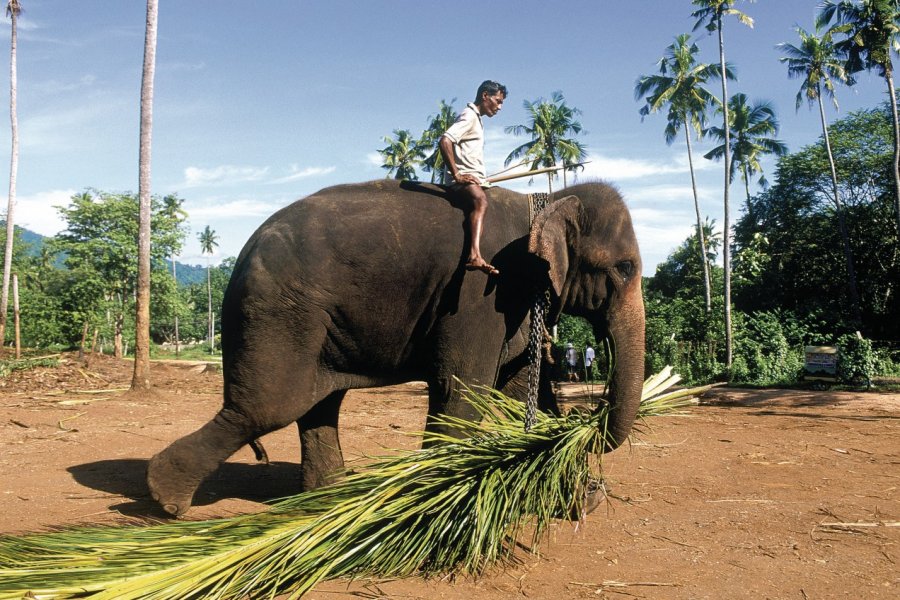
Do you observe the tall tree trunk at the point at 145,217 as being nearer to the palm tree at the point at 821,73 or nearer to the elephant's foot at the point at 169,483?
the elephant's foot at the point at 169,483

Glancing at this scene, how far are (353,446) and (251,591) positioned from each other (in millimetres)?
4857

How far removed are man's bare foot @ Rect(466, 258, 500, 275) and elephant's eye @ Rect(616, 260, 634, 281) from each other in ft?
3.18

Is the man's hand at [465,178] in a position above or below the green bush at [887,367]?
above

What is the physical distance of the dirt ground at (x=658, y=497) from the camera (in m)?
3.31

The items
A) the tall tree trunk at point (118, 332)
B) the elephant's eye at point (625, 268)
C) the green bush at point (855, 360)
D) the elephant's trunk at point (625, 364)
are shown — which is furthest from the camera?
the tall tree trunk at point (118, 332)

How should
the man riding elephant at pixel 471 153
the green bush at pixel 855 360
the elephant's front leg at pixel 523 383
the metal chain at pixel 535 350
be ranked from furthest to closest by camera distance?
the green bush at pixel 855 360
the elephant's front leg at pixel 523 383
the man riding elephant at pixel 471 153
the metal chain at pixel 535 350

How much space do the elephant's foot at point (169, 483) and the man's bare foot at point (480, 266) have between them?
7.73 feet

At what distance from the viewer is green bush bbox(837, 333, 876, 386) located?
52.7ft

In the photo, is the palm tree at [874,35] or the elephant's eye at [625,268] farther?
the palm tree at [874,35]

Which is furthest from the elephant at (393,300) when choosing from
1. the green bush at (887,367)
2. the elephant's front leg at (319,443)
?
the green bush at (887,367)

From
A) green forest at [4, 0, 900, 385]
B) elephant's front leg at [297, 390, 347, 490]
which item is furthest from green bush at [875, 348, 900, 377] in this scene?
elephant's front leg at [297, 390, 347, 490]

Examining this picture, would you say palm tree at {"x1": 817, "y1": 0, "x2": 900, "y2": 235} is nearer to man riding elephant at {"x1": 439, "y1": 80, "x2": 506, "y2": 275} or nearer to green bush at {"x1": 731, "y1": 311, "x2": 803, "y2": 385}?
green bush at {"x1": 731, "y1": 311, "x2": 803, "y2": 385}

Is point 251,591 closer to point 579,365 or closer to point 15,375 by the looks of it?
point 15,375

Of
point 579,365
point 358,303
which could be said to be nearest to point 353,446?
point 358,303
